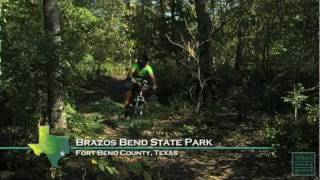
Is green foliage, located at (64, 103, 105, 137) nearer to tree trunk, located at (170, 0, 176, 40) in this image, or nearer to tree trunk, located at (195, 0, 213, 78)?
tree trunk, located at (195, 0, 213, 78)

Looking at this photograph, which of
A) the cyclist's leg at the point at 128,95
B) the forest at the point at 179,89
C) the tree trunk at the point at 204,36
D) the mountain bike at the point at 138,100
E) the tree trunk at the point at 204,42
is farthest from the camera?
the tree trunk at the point at 204,36

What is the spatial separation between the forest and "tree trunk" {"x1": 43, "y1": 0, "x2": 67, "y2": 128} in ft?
0.05

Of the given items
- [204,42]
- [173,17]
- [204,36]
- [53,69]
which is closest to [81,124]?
[53,69]

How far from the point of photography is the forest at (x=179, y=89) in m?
7.56

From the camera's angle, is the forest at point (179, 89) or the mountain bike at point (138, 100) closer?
the forest at point (179, 89)

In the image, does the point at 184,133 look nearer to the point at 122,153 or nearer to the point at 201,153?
the point at 201,153

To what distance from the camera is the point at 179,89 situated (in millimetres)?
12883

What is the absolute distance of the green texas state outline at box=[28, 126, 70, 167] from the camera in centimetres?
741

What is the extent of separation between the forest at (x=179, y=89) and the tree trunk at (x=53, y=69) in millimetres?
15

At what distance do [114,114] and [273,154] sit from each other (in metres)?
2.88

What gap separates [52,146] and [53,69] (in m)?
1.01

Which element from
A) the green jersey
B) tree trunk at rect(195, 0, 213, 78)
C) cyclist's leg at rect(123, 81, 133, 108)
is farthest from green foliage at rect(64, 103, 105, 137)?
tree trunk at rect(195, 0, 213, 78)

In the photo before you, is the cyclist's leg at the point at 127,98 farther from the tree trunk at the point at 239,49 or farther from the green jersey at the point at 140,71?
the tree trunk at the point at 239,49

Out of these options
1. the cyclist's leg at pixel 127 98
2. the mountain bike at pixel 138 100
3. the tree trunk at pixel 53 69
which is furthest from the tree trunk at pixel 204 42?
the tree trunk at pixel 53 69
